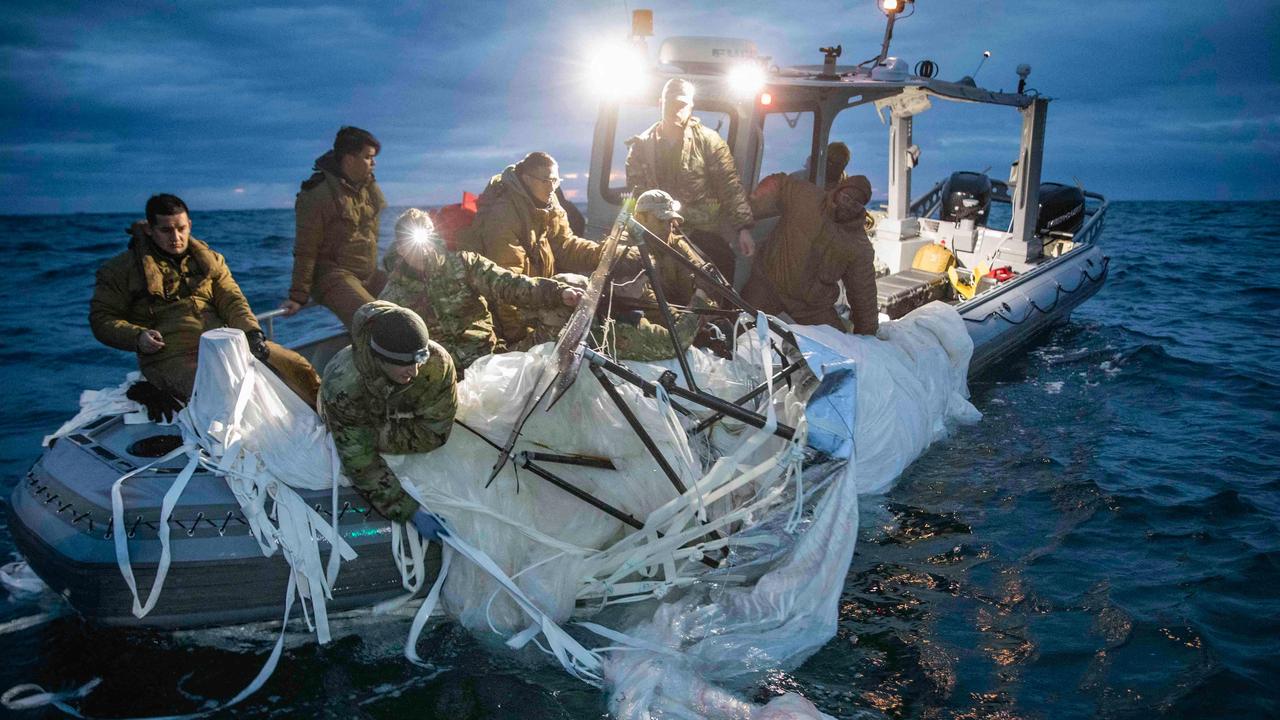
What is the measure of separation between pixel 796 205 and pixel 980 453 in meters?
2.82

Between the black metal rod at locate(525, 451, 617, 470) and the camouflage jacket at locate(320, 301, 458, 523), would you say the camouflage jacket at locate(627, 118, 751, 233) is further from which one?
the camouflage jacket at locate(320, 301, 458, 523)

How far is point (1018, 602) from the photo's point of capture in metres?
4.45

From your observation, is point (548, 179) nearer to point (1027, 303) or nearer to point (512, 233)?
point (512, 233)

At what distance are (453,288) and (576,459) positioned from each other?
3.97 feet

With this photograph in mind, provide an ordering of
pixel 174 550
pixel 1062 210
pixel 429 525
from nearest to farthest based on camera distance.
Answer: pixel 174 550 → pixel 429 525 → pixel 1062 210

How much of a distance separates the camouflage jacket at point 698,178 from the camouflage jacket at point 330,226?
196 centimetres

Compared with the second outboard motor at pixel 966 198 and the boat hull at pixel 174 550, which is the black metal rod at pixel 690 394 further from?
the second outboard motor at pixel 966 198

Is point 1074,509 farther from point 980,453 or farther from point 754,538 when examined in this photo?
point 754,538

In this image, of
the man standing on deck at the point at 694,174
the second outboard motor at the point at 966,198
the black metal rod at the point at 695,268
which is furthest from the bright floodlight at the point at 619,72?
the second outboard motor at the point at 966,198

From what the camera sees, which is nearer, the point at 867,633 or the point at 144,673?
the point at 144,673

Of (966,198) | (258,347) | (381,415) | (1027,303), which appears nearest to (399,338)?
(381,415)

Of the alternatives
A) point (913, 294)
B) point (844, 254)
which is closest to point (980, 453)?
point (913, 294)

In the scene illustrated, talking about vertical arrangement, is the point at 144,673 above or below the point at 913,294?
below

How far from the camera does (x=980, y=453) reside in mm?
6531
